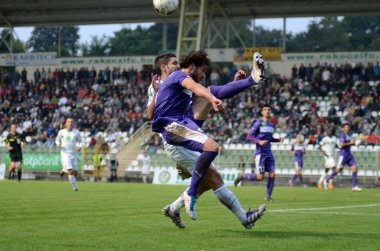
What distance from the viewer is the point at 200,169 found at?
9.91m

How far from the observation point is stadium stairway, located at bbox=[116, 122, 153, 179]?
42500 mm

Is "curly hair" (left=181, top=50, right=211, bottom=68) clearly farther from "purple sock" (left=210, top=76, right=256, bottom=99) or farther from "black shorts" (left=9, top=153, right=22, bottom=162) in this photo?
"black shorts" (left=9, top=153, right=22, bottom=162)

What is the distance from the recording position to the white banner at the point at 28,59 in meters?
52.5

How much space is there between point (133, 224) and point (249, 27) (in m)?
98.0

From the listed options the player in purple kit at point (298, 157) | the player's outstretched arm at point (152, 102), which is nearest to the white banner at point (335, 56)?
the player in purple kit at point (298, 157)

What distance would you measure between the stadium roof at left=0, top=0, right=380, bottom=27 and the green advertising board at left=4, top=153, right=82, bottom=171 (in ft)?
33.4

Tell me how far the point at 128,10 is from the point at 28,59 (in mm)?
8469

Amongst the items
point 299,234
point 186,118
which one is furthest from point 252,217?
point 186,118

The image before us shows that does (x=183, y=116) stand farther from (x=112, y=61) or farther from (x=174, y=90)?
(x=112, y=61)

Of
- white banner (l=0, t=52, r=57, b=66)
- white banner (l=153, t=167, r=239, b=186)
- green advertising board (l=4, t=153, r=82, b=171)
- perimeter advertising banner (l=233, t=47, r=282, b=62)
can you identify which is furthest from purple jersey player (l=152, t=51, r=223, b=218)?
white banner (l=0, t=52, r=57, b=66)

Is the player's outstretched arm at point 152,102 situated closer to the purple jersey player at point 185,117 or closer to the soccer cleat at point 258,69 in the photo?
the purple jersey player at point 185,117

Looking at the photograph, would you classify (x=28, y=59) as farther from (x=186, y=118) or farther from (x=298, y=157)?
(x=186, y=118)

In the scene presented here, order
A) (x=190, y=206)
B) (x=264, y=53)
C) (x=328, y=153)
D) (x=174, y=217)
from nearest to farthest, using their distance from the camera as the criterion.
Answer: (x=190, y=206) → (x=174, y=217) → (x=328, y=153) → (x=264, y=53)

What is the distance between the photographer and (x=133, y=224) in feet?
37.1
